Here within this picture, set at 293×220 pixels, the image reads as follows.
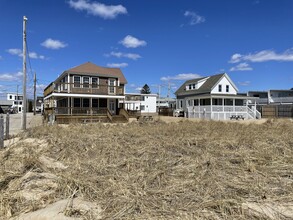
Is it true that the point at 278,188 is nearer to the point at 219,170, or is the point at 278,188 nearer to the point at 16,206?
the point at 219,170

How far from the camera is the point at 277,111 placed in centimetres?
3064

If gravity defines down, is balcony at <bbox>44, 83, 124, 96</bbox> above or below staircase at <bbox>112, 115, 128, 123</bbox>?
above

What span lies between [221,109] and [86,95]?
1637 centimetres

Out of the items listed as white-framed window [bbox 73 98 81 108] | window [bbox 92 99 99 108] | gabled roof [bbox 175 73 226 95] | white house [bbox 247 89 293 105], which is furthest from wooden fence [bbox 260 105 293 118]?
white-framed window [bbox 73 98 81 108]

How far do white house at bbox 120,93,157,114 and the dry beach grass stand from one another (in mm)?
37318

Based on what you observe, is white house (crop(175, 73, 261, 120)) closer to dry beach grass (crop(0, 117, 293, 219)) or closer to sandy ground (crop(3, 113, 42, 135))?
sandy ground (crop(3, 113, 42, 135))

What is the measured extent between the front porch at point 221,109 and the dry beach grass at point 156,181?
21176 millimetres

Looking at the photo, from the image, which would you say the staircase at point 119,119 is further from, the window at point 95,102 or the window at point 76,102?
the window at point 76,102

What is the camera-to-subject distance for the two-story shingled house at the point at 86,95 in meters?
21.7

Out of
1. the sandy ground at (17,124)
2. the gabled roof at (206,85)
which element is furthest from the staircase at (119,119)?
the gabled roof at (206,85)

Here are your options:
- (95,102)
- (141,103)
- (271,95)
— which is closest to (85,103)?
(95,102)

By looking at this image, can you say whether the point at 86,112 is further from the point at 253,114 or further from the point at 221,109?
the point at 253,114

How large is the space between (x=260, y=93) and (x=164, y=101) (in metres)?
27.9

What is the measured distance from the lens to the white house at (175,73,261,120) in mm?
28453
